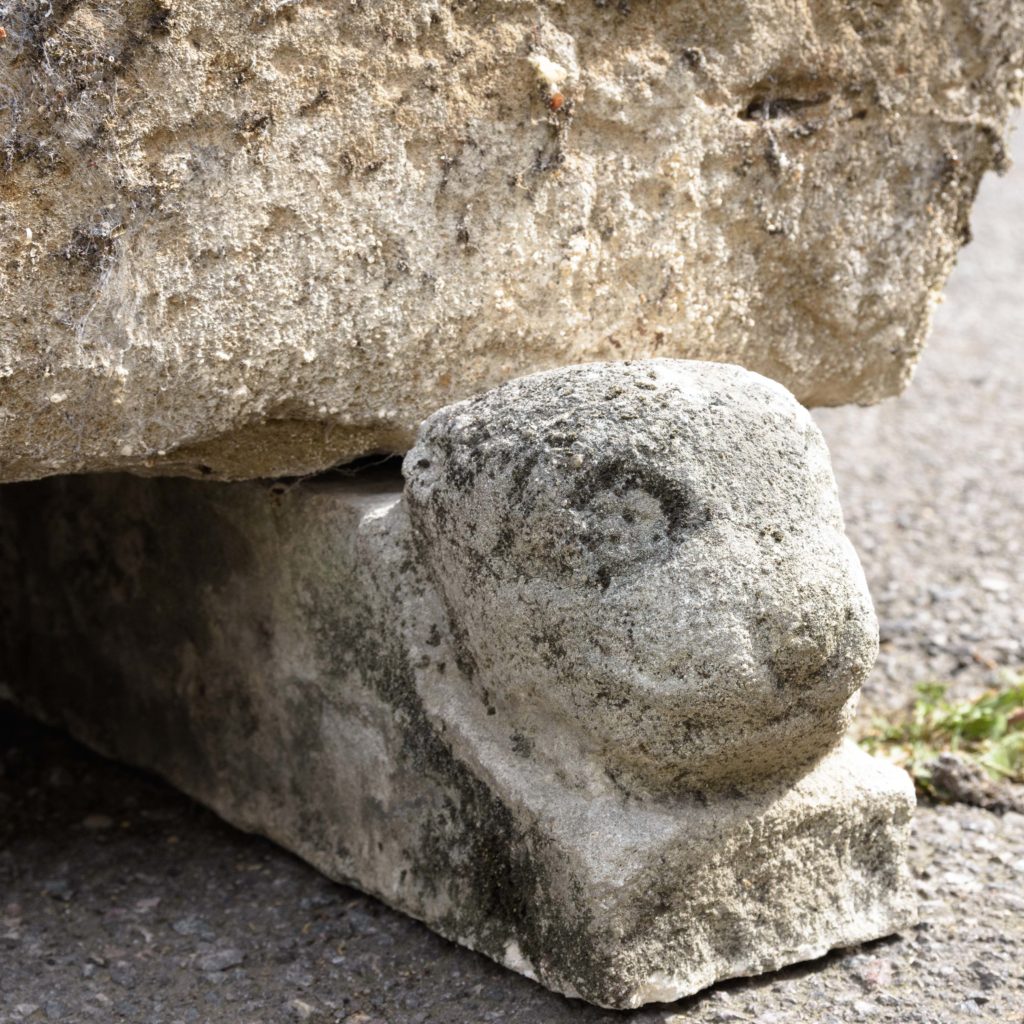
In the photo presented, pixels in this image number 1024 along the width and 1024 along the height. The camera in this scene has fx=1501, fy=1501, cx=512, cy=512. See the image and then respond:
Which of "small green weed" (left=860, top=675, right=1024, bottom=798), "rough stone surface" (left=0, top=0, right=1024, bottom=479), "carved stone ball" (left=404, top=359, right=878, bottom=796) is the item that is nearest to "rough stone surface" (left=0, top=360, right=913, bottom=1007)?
"carved stone ball" (left=404, top=359, right=878, bottom=796)

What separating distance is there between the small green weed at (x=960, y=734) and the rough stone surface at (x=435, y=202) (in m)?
0.61

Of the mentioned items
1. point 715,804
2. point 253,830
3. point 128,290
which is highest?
point 128,290

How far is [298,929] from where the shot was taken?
2.08 metres

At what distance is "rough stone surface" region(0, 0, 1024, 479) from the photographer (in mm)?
1660

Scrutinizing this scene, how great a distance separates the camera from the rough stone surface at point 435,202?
166 centimetres

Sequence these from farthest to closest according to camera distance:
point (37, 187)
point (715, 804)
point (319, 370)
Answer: point (319, 370) < point (715, 804) < point (37, 187)

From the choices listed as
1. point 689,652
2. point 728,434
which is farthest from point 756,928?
point 728,434

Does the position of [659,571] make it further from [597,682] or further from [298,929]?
[298,929]

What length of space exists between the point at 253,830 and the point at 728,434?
103cm

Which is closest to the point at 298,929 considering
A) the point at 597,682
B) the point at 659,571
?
the point at 597,682

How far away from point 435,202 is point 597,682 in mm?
660

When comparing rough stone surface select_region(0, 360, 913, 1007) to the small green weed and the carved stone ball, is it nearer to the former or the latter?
the carved stone ball

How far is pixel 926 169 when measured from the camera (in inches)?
91.0

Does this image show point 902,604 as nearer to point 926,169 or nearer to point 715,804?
point 926,169
